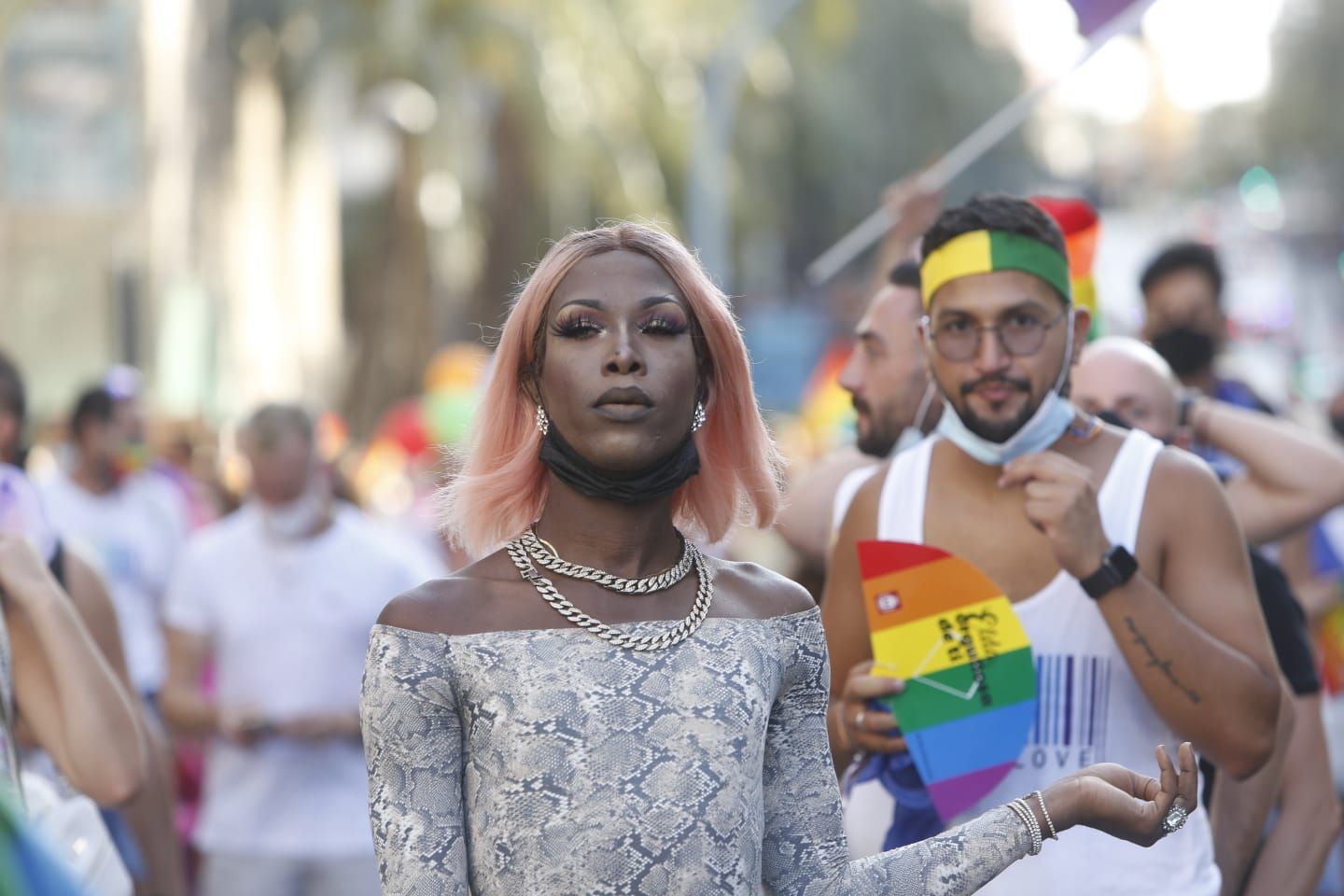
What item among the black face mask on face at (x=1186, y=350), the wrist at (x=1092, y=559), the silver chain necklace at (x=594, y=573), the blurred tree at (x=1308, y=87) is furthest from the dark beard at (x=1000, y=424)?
the blurred tree at (x=1308, y=87)

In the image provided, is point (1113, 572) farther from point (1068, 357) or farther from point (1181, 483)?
point (1068, 357)

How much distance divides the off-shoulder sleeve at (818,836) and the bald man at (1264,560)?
1.34 meters

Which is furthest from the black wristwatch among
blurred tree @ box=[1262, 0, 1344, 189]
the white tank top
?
blurred tree @ box=[1262, 0, 1344, 189]

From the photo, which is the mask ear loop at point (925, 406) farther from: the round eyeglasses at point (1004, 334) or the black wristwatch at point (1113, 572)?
the black wristwatch at point (1113, 572)

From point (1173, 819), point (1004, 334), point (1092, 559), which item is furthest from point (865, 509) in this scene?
point (1173, 819)

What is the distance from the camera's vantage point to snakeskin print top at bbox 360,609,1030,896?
2.55 metres

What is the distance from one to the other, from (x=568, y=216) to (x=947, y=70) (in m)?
11.3

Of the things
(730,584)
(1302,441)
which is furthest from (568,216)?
(730,584)

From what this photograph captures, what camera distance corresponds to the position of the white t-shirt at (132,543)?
351 inches

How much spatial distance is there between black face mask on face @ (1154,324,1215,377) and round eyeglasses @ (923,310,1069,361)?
2.00 meters

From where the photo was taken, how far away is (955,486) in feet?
12.3

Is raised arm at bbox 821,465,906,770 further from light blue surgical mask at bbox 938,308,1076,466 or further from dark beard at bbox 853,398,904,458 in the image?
dark beard at bbox 853,398,904,458

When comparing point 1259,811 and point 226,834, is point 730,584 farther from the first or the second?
point 226,834

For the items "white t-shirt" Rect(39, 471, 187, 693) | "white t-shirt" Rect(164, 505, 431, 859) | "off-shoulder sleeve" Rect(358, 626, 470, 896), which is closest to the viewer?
"off-shoulder sleeve" Rect(358, 626, 470, 896)
